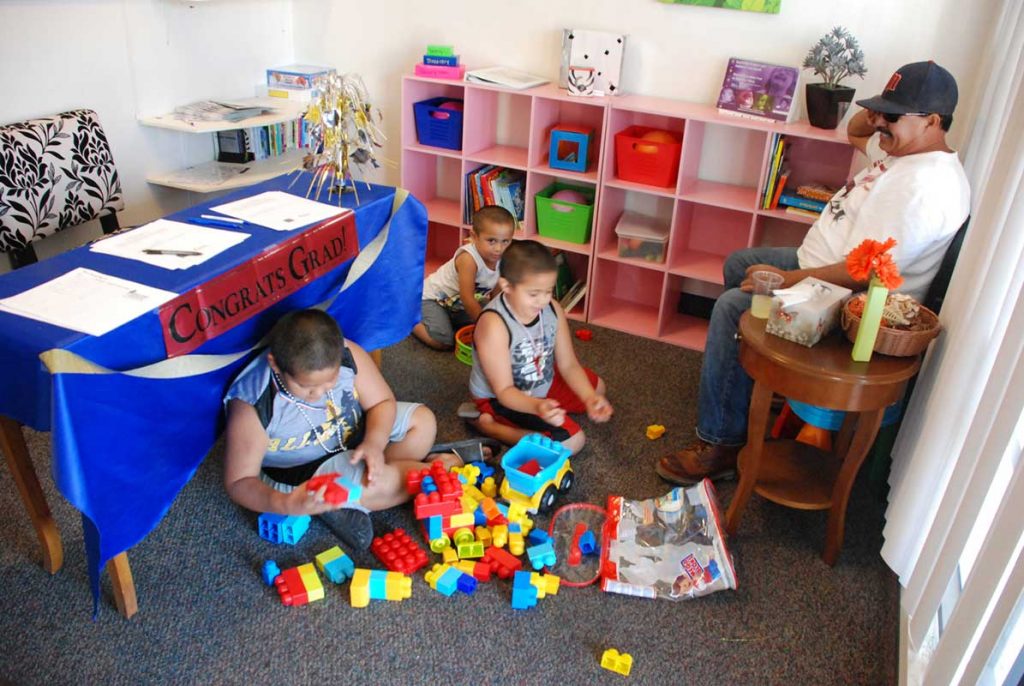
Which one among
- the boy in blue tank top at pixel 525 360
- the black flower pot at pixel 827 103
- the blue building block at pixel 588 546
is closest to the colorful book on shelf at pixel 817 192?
the black flower pot at pixel 827 103

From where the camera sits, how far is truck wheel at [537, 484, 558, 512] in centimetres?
237

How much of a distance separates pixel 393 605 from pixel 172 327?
0.88 m

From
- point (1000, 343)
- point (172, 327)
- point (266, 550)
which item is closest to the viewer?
point (1000, 343)

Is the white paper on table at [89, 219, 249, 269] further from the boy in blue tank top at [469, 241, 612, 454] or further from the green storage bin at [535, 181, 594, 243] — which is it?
the green storage bin at [535, 181, 594, 243]

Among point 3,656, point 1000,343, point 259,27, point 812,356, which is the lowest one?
point 3,656

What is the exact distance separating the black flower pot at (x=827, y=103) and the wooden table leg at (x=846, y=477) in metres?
1.42

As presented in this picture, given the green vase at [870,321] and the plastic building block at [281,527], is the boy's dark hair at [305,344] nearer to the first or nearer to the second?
the plastic building block at [281,527]

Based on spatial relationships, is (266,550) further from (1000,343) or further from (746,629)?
(1000,343)

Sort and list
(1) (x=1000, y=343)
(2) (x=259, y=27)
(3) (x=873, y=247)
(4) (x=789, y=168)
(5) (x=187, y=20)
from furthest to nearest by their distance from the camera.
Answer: (2) (x=259, y=27) < (5) (x=187, y=20) < (4) (x=789, y=168) < (3) (x=873, y=247) < (1) (x=1000, y=343)

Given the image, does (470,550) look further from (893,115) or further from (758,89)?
(758,89)

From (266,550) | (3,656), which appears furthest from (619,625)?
(3,656)

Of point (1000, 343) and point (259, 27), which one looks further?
point (259, 27)

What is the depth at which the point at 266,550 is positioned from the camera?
222 cm

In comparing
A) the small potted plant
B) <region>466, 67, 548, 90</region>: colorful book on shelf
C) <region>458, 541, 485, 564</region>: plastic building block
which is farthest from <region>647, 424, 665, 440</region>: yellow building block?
<region>466, 67, 548, 90</region>: colorful book on shelf
